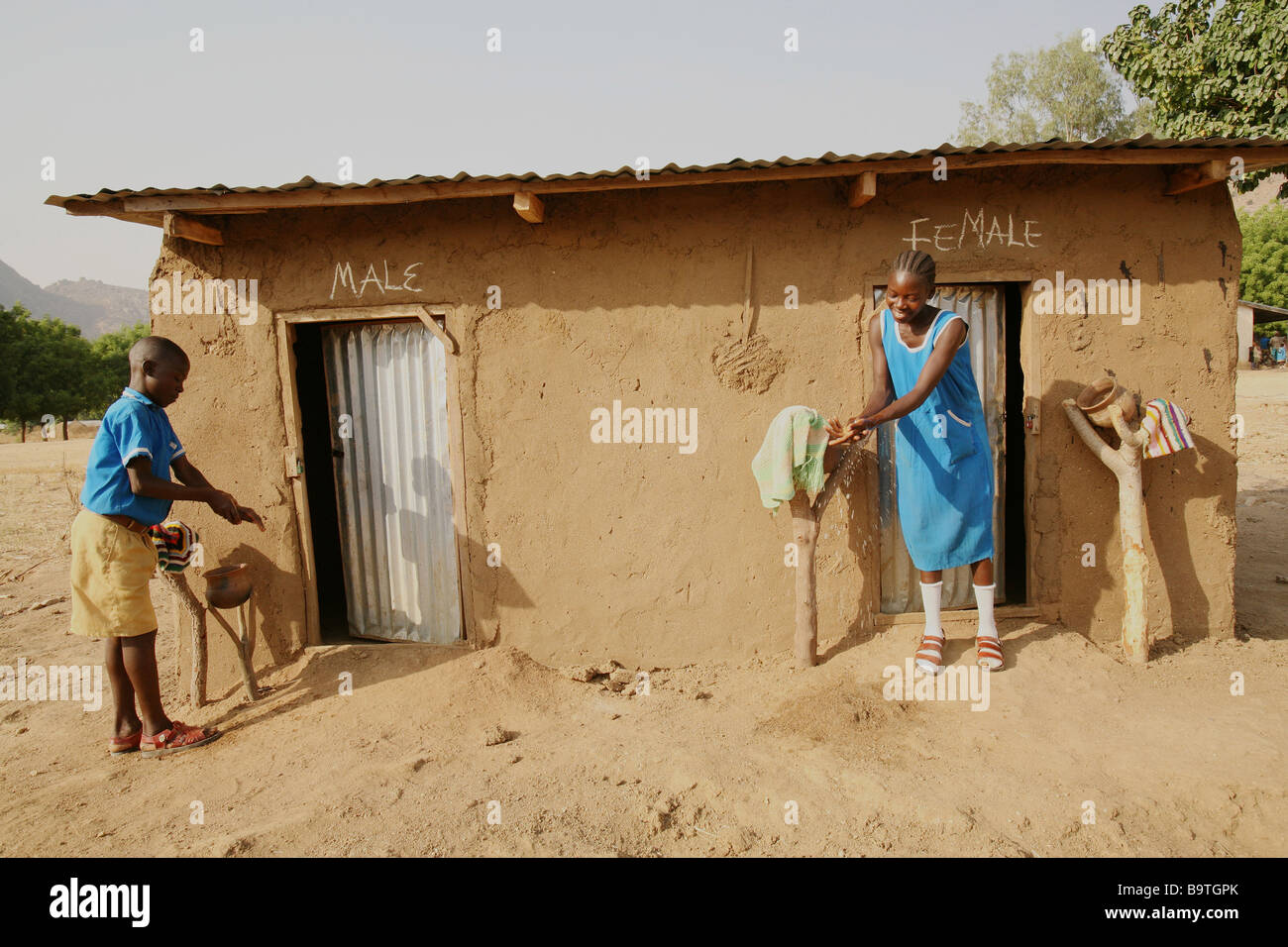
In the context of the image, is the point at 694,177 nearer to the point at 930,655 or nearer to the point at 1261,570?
the point at 930,655

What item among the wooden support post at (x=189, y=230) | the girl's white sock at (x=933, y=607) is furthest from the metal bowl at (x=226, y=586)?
the girl's white sock at (x=933, y=607)

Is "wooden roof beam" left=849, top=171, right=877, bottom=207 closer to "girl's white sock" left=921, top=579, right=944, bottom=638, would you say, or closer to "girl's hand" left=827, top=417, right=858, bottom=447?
"girl's hand" left=827, top=417, right=858, bottom=447

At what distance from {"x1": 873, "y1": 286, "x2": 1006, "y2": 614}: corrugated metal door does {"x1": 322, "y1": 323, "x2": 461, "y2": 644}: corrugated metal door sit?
268cm

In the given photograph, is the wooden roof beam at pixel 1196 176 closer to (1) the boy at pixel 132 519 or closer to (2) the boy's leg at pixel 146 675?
(1) the boy at pixel 132 519

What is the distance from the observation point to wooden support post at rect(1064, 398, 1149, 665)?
4121 mm

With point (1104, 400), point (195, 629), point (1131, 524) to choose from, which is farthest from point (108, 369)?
point (1131, 524)

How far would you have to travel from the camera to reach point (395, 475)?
15.8 feet

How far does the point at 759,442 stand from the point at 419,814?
8.65 feet

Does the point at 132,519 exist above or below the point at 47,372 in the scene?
below

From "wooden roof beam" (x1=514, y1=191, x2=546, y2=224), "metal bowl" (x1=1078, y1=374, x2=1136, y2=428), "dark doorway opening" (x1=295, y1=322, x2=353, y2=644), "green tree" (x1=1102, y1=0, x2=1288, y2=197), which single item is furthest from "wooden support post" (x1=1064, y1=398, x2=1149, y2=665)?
"green tree" (x1=1102, y1=0, x2=1288, y2=197)

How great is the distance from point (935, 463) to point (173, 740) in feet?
14.1

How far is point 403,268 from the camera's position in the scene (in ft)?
14.8
